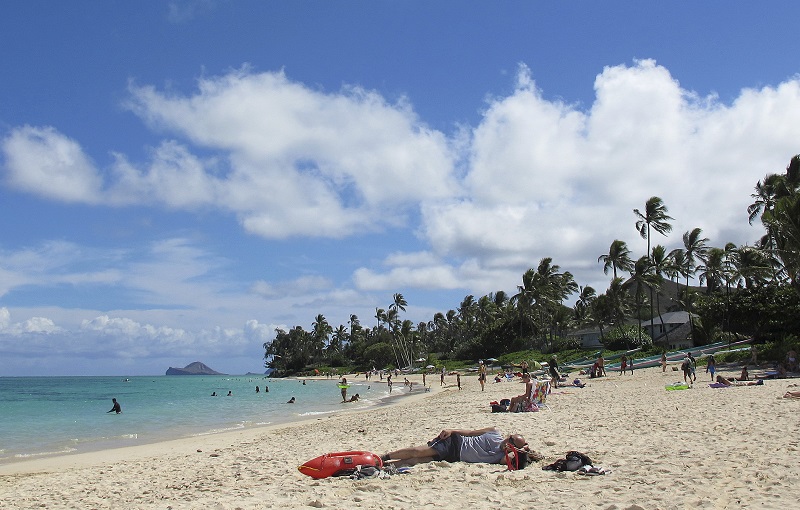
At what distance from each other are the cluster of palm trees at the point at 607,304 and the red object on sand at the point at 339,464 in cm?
2254

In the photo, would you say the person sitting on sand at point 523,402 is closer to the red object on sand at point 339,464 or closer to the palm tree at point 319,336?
the red object on sand at point 339,464

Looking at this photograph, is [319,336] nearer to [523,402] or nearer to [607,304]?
[607,304]

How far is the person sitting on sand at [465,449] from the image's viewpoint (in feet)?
27.2

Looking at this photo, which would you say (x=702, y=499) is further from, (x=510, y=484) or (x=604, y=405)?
(x=604, y=405)

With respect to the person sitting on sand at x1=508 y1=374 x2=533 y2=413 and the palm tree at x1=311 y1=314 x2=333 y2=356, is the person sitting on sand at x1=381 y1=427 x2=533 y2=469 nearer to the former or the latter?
the person sitting on sand at x1=508 y1=374 x2=533 y2=413

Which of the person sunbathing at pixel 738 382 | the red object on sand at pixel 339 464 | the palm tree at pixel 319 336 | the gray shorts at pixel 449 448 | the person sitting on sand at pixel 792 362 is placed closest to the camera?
the red object on sand at pixel 339 464

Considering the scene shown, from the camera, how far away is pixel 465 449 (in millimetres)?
8508

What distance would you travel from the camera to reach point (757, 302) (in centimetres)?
3275

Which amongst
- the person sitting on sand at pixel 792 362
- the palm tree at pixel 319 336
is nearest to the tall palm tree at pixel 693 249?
the person sitting on sand at pixel 792 362

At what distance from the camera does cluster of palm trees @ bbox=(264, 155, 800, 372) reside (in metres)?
34.6

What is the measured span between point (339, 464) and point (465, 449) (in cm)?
183

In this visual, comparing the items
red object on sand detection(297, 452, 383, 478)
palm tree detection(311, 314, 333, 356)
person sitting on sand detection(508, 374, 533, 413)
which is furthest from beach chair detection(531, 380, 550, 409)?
palm tree detection(311, 314, 333, 356)

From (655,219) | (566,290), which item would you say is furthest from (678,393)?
(566,290)

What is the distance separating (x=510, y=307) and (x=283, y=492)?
220 feet
